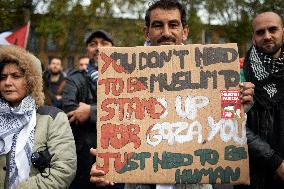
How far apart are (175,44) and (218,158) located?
744mm

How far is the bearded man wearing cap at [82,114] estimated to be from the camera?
4109mm

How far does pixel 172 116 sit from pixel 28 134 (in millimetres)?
1043

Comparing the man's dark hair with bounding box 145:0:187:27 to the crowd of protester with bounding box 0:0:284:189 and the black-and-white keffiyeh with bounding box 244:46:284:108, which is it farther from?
the black-and-white keffiyeh with bounding box 244:46:284:108

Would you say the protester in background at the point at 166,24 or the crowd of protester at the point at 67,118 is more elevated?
the protester in background at the point at 166,24

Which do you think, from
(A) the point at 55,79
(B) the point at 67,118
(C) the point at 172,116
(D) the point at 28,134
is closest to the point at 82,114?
(B) the point at 67,118

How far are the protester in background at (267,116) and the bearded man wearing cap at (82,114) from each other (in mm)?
1437

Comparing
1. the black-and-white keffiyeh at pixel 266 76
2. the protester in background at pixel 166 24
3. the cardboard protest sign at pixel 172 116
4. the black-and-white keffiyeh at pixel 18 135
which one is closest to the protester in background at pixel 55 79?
the black-and-white keffiyeh at pixel 18 135

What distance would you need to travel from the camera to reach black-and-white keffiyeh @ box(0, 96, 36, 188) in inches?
122

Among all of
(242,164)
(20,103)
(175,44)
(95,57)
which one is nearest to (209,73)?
(175,44)

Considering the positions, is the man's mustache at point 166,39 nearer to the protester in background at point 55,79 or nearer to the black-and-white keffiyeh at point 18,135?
the black-and-white keffiyeh at point 18,135

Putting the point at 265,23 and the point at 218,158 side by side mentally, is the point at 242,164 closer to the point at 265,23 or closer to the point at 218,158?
the point at 218,158

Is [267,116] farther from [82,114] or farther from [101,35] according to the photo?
[101,35]

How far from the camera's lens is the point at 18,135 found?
125 inches

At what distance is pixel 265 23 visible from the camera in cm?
359
